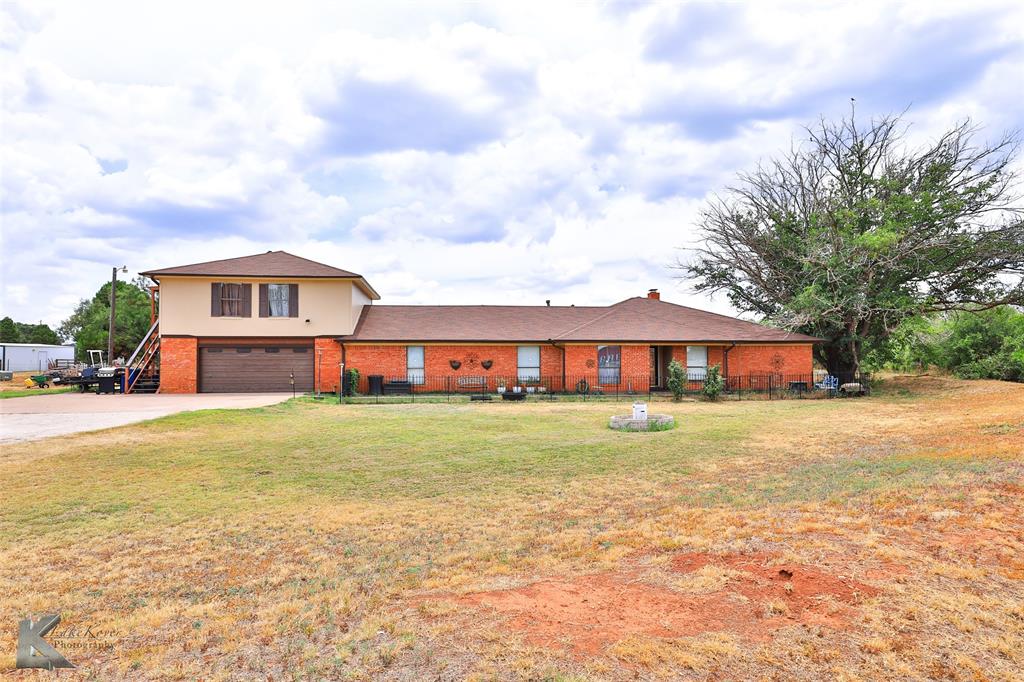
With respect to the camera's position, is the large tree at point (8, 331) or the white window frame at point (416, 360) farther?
the large tree at point (8, 331)

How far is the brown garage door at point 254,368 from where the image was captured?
24891mm

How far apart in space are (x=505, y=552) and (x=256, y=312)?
23036 millimetres

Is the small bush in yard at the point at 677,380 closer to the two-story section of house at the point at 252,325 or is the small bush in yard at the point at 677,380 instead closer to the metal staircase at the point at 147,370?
the two-story section of house at the point at 252,325

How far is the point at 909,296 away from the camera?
2381 cm

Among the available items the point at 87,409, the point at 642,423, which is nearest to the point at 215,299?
the point at 87,409

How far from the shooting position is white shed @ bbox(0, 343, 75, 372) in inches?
1689

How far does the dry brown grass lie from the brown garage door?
14.2 meters

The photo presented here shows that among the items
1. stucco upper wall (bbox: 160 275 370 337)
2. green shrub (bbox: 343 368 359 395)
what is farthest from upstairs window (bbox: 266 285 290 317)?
green shrub (bbox: 343 368 359 395)

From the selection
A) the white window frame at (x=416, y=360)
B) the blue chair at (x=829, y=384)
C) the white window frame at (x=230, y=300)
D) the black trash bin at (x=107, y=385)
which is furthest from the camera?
the white window frame at (x=230, y=300)

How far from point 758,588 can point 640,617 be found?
985 millimetres

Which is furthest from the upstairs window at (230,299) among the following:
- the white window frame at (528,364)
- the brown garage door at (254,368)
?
the white window frame at (528,364)

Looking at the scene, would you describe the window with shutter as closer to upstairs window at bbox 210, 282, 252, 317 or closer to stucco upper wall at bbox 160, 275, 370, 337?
upstairs window at bbox 210, 282, 252, 317

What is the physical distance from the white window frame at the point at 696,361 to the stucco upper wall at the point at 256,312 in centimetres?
1496

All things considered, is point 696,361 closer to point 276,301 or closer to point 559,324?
point 559,324
